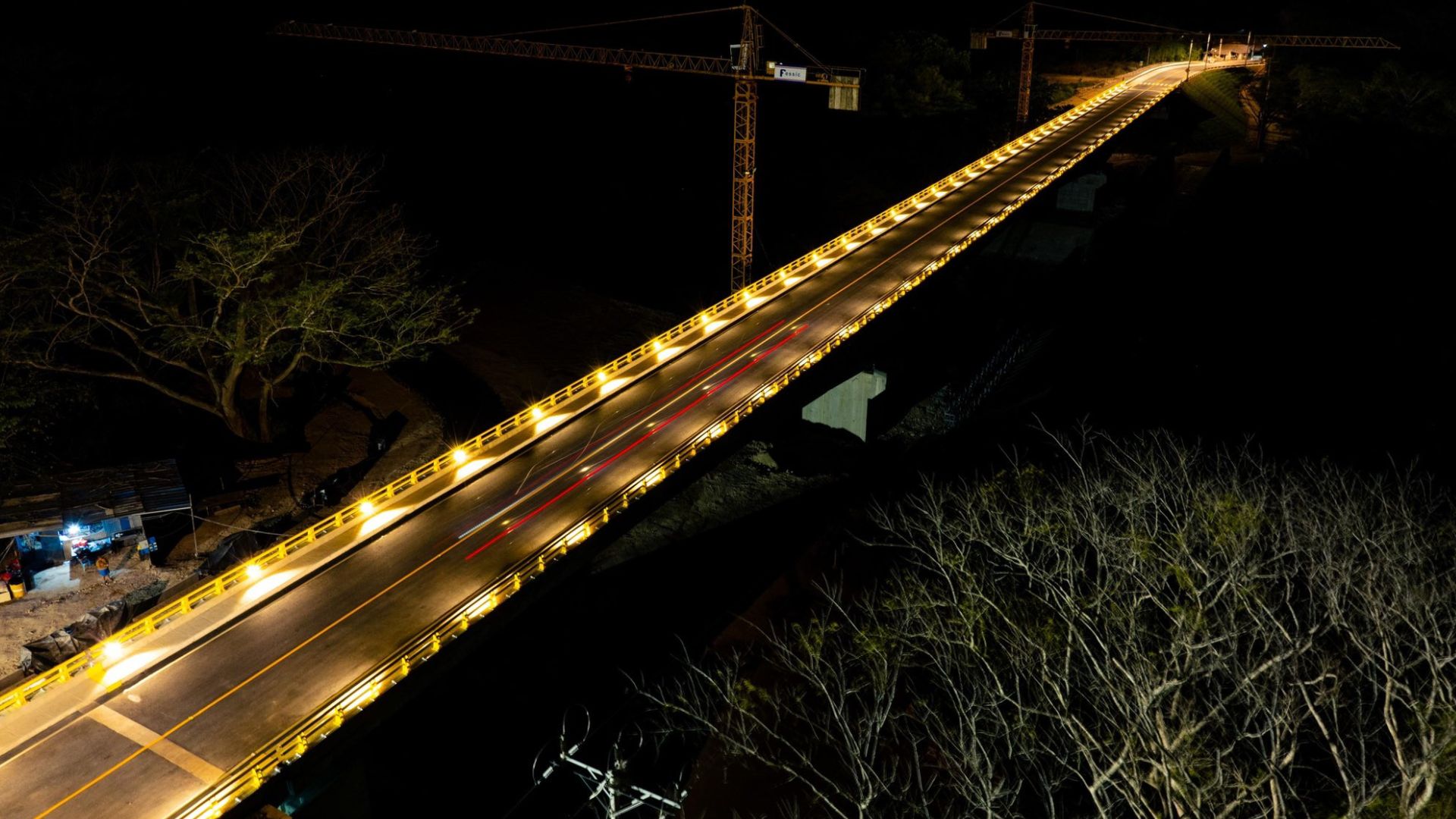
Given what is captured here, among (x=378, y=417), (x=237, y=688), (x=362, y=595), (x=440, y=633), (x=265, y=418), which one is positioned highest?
(x=440, y=633)

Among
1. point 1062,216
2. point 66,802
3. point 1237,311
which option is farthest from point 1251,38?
point 66,802

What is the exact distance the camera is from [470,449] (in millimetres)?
34312

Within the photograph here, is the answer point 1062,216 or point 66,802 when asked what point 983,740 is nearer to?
point 66,802

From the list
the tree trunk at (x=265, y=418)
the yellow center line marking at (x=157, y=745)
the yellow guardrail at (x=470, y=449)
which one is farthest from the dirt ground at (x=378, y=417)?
the yellow center line marking at (x=157, y=745)

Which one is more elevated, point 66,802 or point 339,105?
point 339,105

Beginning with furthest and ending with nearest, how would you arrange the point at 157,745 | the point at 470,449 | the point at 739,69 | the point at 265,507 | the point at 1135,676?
the point at 739,69
the point at 265,507
the point at 470,449
the point at 157,745
the point at 1135,676

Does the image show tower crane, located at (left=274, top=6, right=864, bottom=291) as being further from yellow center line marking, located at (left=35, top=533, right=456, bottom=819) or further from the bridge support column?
yellow center line marking, located at (left=35, top=533, right=456, bottom=819)

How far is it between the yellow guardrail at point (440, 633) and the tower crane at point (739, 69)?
18.1 m

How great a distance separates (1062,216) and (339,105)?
62.8 meters

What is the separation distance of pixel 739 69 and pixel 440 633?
39354mm

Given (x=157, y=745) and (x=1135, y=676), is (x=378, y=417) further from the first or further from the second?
(x=1135, y=676)

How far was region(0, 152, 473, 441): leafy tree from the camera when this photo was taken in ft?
120

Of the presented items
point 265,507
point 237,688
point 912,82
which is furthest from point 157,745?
point 912,82

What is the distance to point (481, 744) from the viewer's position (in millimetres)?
32062
